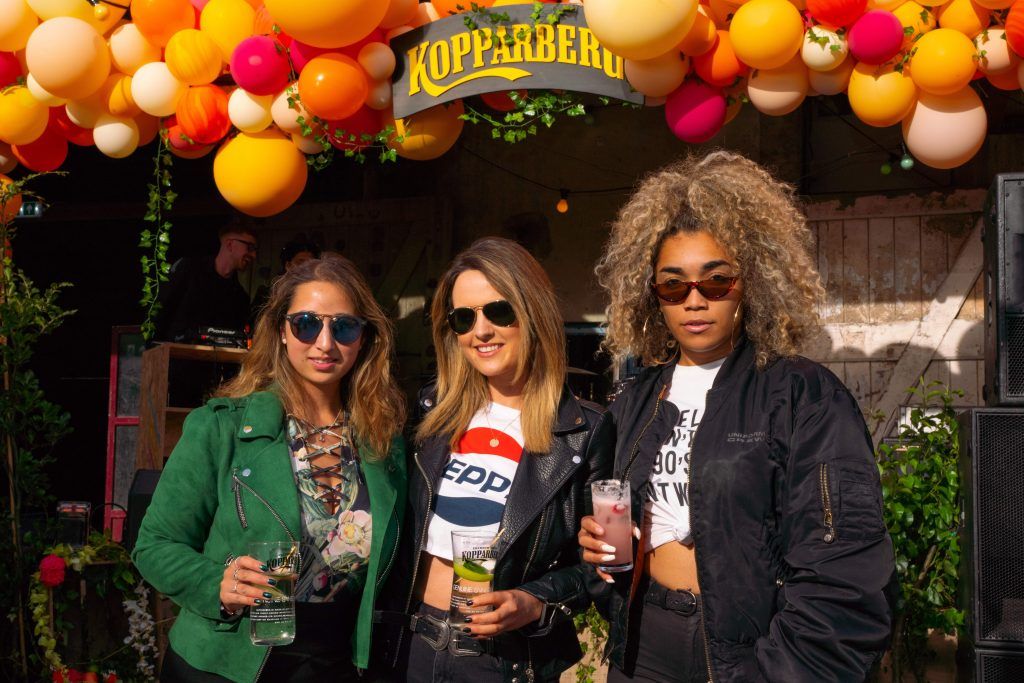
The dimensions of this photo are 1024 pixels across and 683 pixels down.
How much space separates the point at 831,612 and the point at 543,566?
0.81 m

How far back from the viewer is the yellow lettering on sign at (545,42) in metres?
4.20

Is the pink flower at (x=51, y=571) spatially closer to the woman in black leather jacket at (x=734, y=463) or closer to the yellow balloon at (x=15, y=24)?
the yellow balloon at (x=15, y=24)

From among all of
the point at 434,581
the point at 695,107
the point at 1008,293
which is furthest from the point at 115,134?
the point at 1008,293

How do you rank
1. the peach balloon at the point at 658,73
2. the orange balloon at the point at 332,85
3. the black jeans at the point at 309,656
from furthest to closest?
the orange balloon at the point at 332,85 < the peach balloon at the point at 658,73 < the black jeans at the point at 309,656

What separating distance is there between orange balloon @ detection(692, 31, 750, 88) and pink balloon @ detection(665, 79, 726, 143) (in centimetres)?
6

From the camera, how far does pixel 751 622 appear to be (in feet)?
6.91

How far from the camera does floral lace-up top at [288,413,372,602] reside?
2.45 meters

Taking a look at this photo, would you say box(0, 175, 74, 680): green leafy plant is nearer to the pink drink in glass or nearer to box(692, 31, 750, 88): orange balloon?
box(692, 31, 750, 88): orange balloon

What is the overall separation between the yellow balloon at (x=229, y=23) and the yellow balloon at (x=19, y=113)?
0.97 meters

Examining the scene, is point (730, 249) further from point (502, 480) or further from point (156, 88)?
point (156, 88)

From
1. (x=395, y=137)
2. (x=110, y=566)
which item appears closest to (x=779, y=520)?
(x=395, y=137)

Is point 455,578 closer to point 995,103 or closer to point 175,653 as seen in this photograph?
point 175,653

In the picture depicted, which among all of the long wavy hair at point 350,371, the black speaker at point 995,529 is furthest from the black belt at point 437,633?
the black speaker at point 995,529

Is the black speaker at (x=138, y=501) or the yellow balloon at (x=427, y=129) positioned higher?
the yellow balloon at (x=427, y=129)
